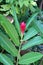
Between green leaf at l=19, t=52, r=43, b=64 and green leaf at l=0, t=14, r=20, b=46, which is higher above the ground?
green leaf at l=0, t=14, r=20, b=46

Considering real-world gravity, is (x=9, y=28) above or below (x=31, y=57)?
above

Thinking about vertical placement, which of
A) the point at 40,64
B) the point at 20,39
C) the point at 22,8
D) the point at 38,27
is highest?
the point at 38,27

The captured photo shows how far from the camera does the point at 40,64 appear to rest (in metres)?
1.61

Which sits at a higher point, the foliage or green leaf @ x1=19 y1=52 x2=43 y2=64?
the foliage

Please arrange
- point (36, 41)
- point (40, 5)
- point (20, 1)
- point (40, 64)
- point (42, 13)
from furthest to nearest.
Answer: point (40, 5)
point (42, 13)
point (20, 1)
point (40, 64)
point (36, 41)

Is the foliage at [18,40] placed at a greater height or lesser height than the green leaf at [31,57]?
greater

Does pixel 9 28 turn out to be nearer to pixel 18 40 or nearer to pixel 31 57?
pixel 18 40

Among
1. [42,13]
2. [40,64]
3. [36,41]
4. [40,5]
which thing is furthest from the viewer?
[40,5]

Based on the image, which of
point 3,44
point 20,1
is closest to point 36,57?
point 3,44

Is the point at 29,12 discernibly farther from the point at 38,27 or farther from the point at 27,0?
the point at 38,27

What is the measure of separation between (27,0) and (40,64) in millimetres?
543

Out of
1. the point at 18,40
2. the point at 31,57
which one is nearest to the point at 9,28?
the point at 18,40

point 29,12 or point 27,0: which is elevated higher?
point 27,0

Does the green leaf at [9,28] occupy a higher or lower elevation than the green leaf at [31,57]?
higher
